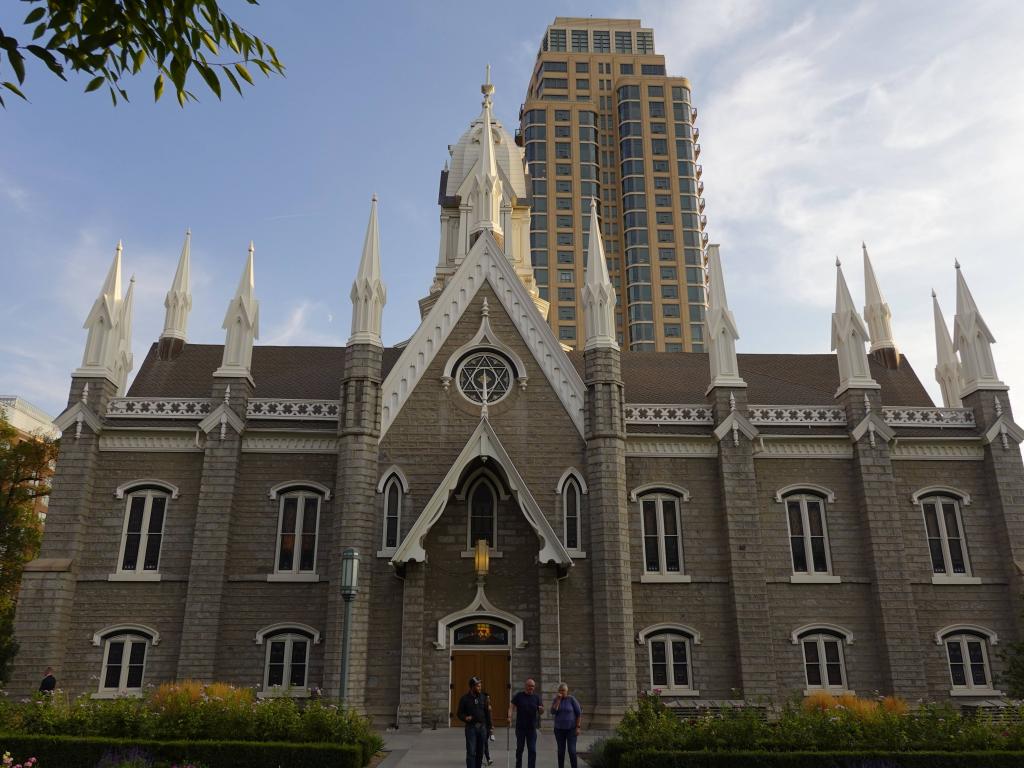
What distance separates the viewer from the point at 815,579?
83.8 feet

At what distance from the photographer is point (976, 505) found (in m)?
26.8

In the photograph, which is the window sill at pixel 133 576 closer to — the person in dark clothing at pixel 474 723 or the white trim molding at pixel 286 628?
the white trim molding at pixel 286 628

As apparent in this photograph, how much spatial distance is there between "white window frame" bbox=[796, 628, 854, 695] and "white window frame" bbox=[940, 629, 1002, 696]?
3.11 m

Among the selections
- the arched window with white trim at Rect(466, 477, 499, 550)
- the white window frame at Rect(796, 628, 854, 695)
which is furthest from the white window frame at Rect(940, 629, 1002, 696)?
the arched window with white trim at Rect(466, 477, 499, 550)

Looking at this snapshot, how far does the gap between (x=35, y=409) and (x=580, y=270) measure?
6116 cm

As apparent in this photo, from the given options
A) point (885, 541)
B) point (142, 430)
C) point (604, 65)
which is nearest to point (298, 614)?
point (142, 430)

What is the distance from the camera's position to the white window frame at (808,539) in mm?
25547

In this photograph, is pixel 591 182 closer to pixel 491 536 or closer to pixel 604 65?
pixel 604 65

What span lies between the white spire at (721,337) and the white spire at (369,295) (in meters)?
11.1

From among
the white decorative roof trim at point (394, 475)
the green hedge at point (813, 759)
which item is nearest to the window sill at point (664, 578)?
the white decorative roof trim at point (394, 475)

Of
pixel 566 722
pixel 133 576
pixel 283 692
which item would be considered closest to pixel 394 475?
pixel 283 692

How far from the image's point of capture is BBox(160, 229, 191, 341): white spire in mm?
33250

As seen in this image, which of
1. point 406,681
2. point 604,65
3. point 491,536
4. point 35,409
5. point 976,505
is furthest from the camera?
point 604,65

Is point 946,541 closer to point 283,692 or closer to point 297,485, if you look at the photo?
point 297,485
